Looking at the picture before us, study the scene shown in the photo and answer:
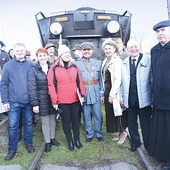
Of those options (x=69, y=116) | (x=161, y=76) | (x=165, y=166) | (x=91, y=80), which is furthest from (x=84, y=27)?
(x=165, y=166)

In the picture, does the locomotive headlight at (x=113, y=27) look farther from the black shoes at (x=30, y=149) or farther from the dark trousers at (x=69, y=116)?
the black shoes at (x=30, y=149)

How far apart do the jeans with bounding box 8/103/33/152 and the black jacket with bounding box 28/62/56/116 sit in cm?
26

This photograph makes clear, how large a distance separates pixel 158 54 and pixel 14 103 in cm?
253

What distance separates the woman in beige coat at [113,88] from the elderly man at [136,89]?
133mm

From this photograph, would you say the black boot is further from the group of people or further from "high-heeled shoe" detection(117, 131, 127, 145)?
"high-heeled shoe" detection(117, 131, 127, 145)

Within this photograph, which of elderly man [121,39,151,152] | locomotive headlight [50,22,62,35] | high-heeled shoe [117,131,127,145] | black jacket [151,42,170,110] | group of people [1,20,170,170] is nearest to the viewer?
black jacket [151,42,170,110]

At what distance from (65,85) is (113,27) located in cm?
341

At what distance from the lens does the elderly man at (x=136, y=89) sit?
3.60 m

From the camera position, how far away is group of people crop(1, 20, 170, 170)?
3.41 m

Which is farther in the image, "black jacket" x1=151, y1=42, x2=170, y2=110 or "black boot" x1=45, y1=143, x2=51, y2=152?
"black boot" x1=45, y1=143, x2=51, y2=152

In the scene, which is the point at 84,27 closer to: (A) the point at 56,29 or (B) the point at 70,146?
(A) the point at 56,29

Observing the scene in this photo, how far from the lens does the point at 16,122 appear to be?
402cm

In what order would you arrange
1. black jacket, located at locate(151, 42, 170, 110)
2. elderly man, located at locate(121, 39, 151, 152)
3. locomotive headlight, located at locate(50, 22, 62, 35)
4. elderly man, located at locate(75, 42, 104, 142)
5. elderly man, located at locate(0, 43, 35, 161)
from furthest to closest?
1. locomotive headlight, located at locate(50, 22, 62, 35)
2. elderly man, located at locate(75, 42, 104, 142)
3. elderly man, located at locate(0, 43, 35, 161)
4. elderly man, located at locate(121, 39, 151, 152)
5. black jacket, located at locate(151, 42, 170, 110)

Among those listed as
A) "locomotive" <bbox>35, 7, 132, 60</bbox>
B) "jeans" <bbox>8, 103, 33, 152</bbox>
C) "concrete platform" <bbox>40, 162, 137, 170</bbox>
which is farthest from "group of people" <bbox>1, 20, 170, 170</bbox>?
"locomotive" <bbox>35, 7, 132, 60</bbox>
